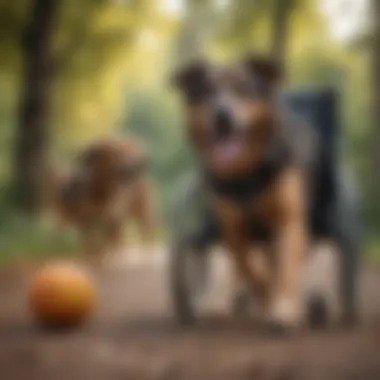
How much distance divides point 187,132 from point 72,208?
0.50ft

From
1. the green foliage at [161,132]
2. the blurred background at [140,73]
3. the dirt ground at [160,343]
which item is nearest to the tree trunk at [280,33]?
the blurred background at [140,73]

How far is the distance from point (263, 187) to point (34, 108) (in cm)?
25

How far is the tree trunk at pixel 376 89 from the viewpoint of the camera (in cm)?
105

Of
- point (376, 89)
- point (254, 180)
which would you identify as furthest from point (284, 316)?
point (376, 89)

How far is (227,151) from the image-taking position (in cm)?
105

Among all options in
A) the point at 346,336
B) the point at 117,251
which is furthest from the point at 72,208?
the point at 346,336

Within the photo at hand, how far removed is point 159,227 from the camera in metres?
1.06

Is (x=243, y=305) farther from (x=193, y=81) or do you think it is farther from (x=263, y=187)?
(x=193, y=81)

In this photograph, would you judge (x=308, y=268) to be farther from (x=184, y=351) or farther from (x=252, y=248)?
(x=184, y=351)

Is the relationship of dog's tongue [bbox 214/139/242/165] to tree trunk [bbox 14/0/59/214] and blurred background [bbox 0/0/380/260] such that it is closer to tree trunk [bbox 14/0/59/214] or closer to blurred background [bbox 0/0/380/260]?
blurred background [bbox 0/0/380/260]

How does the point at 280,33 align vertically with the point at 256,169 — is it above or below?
above

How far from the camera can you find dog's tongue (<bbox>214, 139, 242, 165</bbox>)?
3.41 ft

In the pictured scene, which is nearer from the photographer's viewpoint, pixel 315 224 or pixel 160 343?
pixel 160 343

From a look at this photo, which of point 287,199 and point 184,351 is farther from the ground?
point 287,199
